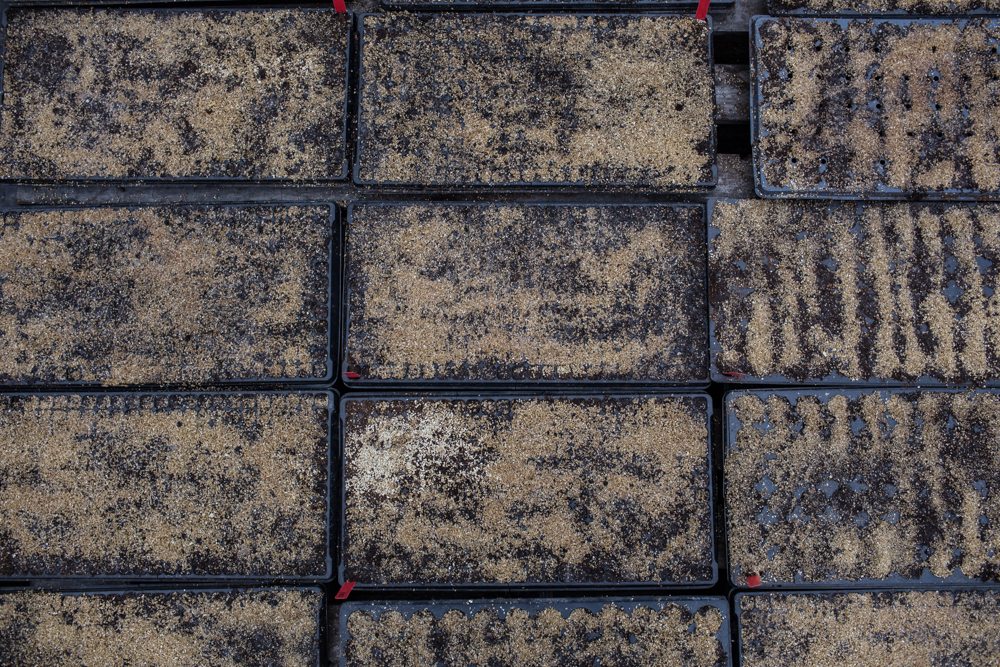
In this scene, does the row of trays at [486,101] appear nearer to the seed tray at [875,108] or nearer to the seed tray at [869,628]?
the seed tray at [875,108]

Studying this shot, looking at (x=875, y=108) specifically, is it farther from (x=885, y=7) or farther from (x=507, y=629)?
(x=507, y=629)

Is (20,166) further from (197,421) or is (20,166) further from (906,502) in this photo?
(906,502)

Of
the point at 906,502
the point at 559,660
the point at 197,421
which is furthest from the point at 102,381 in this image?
the point at 906,502

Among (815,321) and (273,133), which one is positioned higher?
(273,133)

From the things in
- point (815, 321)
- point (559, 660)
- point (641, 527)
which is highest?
point (815, 321)

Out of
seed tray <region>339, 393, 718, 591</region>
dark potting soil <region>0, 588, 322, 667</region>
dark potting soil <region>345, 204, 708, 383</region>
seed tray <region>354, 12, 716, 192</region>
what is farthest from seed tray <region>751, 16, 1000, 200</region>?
dark potting soil <region>0, 588, 322, 667</region>

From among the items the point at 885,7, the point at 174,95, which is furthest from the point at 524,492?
the point at 885,7

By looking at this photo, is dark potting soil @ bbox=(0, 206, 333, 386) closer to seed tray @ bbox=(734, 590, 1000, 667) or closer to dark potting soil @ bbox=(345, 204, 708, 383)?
dark potting soil @ bbox=(345, 204, 708, 383)
